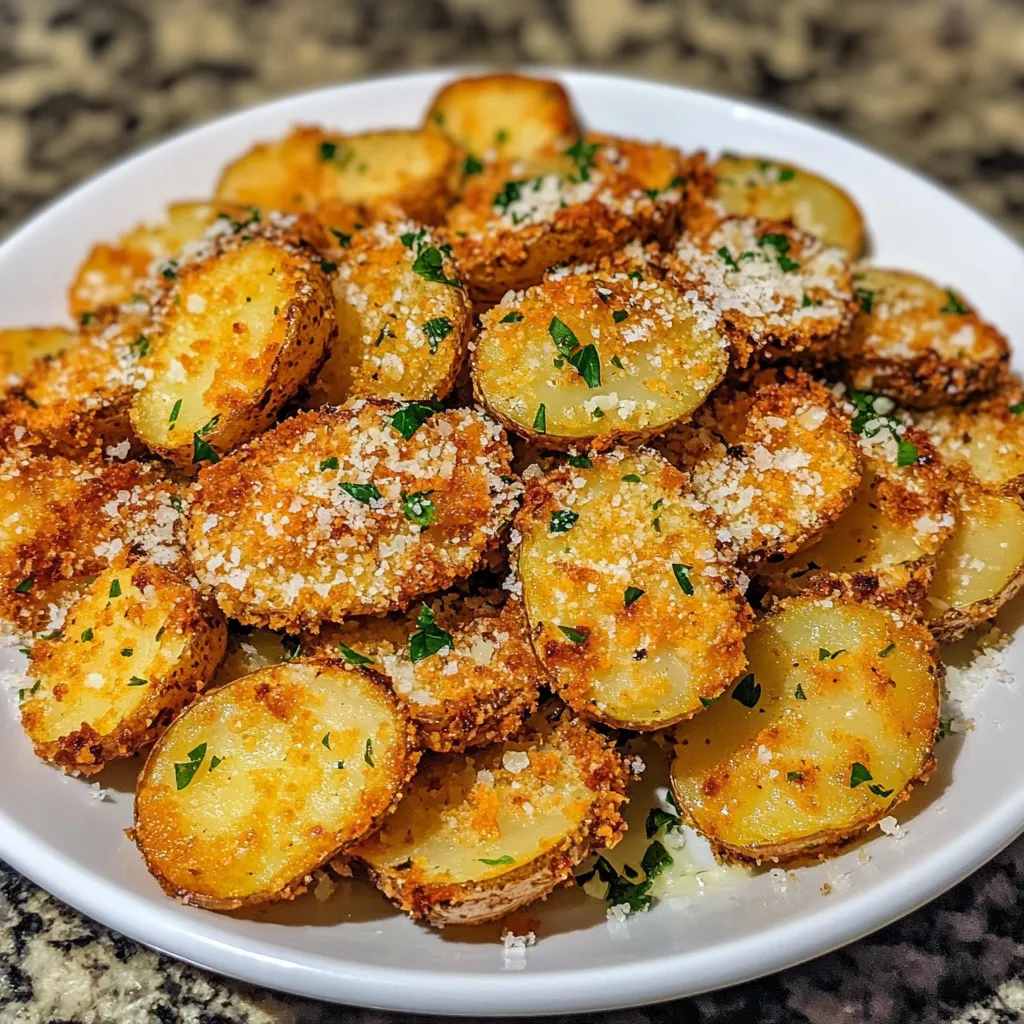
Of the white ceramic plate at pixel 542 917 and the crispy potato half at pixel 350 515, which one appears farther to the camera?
the crispy potato half at pixel 350 515

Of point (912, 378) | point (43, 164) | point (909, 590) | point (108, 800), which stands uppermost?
point (912, 378)

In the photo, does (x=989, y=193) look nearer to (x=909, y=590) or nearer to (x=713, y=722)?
(x=909, y=590)

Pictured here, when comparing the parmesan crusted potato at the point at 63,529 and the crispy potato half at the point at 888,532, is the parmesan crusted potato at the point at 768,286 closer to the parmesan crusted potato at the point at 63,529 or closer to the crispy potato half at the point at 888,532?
the crispy potato half at the point at 888,532

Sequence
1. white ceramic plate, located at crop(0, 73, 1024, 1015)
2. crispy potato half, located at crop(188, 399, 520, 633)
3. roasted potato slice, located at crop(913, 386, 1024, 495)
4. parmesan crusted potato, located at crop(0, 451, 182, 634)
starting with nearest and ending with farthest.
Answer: white ceramic plate, located at crop(0, 73, 1024, 1015)
crispy potato half, located at crop(188, 399, 520, 633)
parmesan crusted potato, located at crop(0, 451, 182, 634)
roasted potato slice, located at crop(913, 386, 1024, 495)

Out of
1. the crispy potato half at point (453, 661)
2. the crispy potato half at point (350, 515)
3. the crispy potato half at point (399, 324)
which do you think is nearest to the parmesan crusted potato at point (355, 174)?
the crispy potato half at point (399, 324)

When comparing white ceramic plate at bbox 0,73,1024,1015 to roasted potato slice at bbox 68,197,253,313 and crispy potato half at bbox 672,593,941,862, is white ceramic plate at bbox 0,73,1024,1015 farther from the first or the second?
roasted potato slice at bbox 68,197,253,313

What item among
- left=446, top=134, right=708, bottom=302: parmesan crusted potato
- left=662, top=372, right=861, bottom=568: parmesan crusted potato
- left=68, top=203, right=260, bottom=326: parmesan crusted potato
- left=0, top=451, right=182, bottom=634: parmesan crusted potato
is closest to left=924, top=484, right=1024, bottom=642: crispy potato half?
left=662, top=372, right=861, bottom=568: parmesan crusted potato

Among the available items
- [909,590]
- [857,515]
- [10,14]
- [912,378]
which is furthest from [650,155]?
[10,14]
